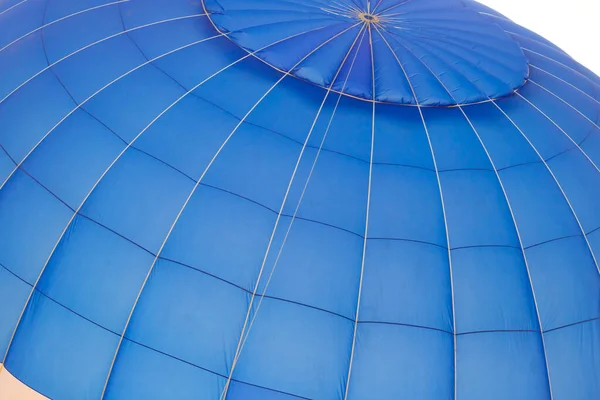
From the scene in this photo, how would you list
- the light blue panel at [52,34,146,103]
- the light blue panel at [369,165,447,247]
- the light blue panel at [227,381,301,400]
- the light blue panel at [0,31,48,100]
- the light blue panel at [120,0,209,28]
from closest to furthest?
the light blue panel at [227,381,301,400]
the light blue panel at [369,165,447,247]
the light blue panel at [52,34,146,103]
the light blue panel at [0,31,48,100]
the light blue panel at [120,0,209,28]

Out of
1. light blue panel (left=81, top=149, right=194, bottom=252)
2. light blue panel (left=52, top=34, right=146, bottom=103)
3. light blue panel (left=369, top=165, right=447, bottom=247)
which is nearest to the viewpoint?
light blue panel (left=81, top=149, right=194, bottom=252)

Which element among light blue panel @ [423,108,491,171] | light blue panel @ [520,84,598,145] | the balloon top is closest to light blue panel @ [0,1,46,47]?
the balloon top

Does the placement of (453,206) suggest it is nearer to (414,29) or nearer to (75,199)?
(414,29)

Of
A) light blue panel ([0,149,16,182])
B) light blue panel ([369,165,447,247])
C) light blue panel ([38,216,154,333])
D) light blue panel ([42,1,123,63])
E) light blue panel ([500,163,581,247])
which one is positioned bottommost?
light blue panel ([38,216,154,333])

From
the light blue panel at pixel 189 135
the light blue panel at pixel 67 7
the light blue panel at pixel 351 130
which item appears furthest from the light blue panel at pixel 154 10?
the light blue panel at pixel 351 130

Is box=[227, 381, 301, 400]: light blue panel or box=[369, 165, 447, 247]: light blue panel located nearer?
box=[227, 381, 301, 400]: light blue panel

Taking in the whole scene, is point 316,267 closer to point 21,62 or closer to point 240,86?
point 240,86

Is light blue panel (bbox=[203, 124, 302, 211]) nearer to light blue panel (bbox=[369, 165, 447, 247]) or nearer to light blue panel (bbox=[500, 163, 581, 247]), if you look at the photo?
light blue panel (bbox=[369, 165, 447, 247])
